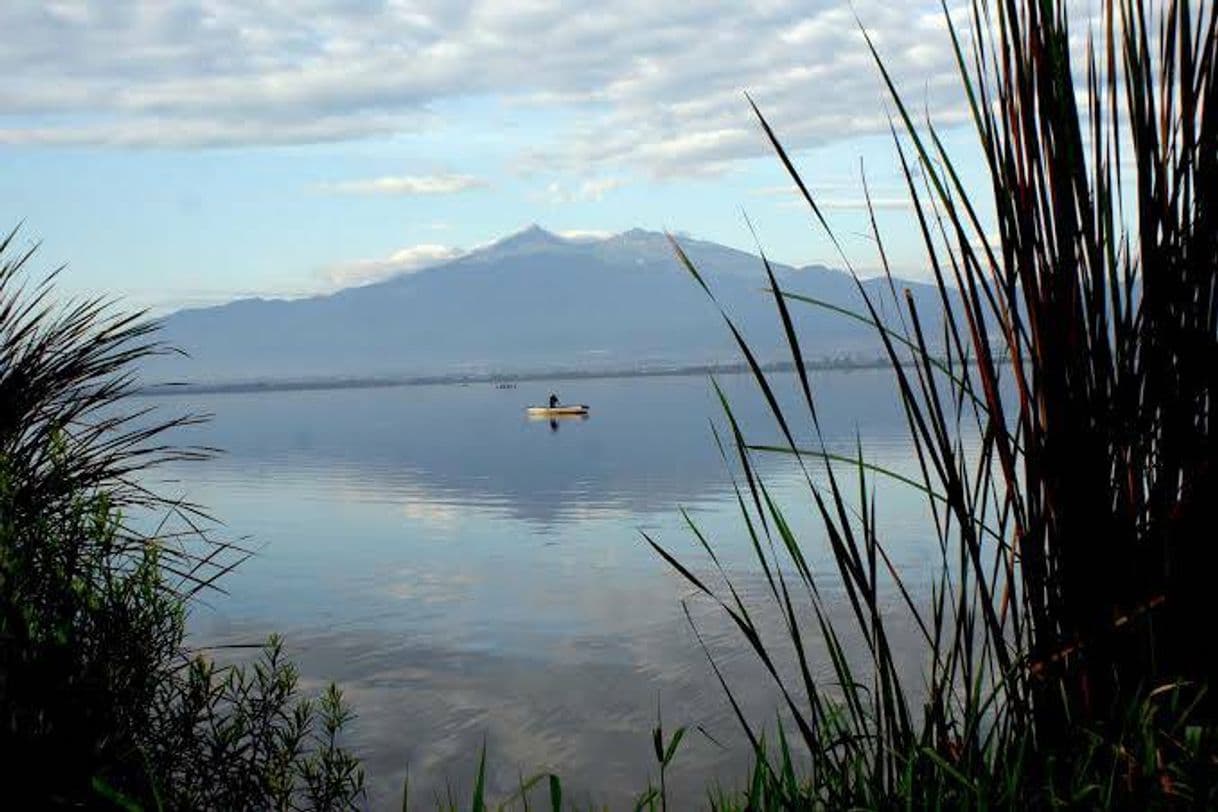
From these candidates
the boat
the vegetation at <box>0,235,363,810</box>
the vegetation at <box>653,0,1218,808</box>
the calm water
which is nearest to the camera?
the vegetation at <box>653,0,1218,808</box>

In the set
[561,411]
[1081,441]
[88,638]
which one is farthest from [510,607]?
[561,411]

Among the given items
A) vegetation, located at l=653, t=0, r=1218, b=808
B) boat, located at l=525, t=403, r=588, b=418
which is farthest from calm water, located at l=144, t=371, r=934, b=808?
boat, located at l=525, t=403, r=588, b=418

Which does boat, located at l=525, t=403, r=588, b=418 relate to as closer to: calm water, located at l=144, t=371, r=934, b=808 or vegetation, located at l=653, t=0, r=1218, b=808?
calm water, located at l=144, t=371, r=934, b=808

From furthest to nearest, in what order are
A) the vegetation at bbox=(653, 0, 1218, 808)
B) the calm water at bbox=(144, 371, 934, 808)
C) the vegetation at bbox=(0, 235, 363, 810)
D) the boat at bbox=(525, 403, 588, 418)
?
1. the boat at bbox=(525, 403, 588, 418)
2. the calm water at bbox=(144, 371, 934, 808)
3. the vegetation at bbox=(0, 235, 363, 810)
4. the vegetation at bbox=(653, 0, 1218, 808)

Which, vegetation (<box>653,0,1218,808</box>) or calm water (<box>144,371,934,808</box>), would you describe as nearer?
vegetation (<box>653,0,1218,808</box>)

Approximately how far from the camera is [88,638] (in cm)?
577

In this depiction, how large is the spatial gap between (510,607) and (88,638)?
1795 cm

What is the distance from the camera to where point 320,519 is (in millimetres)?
38719

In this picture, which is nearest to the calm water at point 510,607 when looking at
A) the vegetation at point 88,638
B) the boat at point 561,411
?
the vegetation at point 88,638

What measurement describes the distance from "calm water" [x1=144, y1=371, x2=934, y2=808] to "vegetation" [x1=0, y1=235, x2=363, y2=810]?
2418mm

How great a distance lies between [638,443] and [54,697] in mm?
69017

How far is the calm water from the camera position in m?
14.7

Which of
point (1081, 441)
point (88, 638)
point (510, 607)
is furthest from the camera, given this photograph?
point (510, 607)

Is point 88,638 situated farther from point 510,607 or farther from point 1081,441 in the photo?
point 510,607
